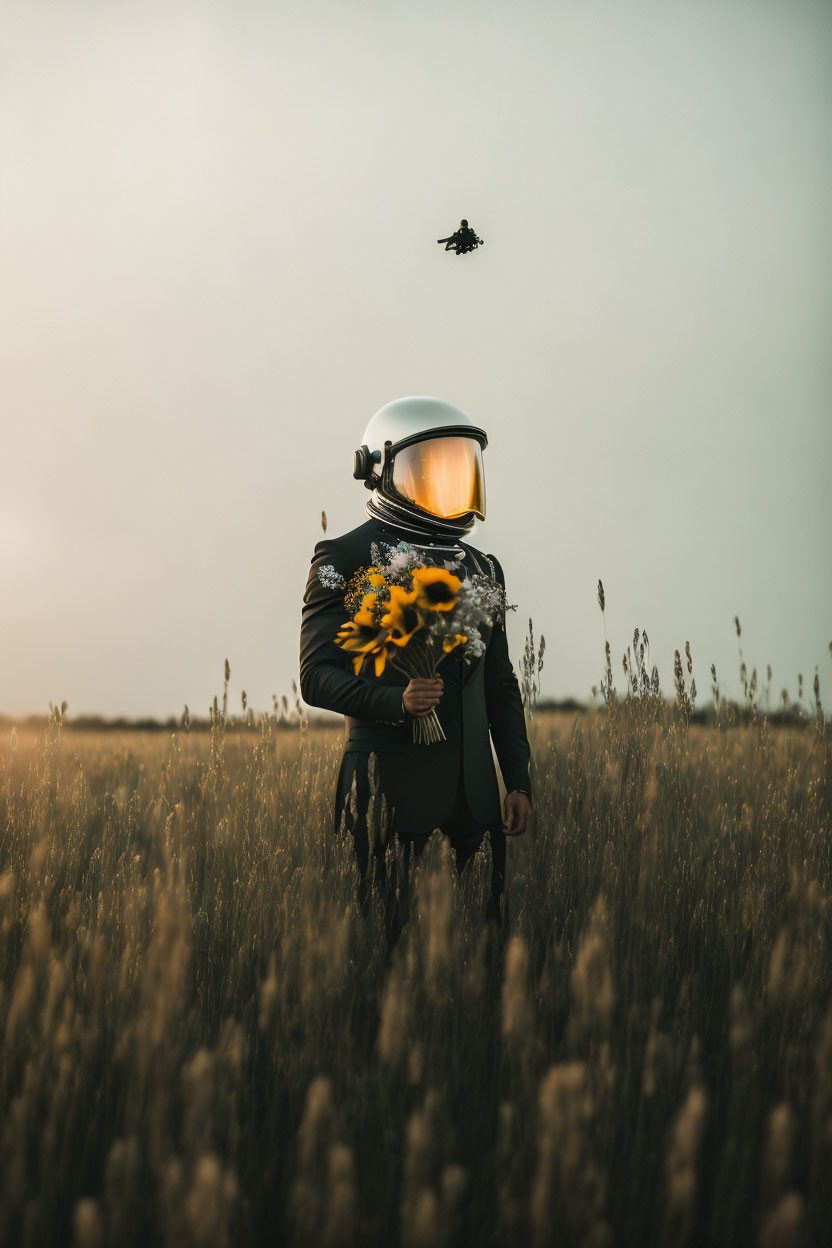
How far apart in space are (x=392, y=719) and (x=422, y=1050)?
2.83ft

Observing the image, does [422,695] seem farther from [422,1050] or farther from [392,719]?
[422,1050]

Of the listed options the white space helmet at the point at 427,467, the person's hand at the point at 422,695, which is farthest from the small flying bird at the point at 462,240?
the person's hand at the point at 422,695

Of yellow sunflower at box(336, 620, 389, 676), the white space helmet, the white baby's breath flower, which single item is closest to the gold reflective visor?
the white space helmet

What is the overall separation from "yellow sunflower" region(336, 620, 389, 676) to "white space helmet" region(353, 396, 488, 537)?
0.50 meters

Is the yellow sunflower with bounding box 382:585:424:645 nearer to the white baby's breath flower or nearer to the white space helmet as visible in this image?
the white baby's breath flower

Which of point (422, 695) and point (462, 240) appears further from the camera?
point (462, 240)

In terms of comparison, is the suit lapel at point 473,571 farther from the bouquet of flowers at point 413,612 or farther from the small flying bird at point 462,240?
the small flying bird at point 462,240

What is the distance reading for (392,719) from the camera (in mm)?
2180

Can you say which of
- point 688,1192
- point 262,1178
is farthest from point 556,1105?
point 262,1178

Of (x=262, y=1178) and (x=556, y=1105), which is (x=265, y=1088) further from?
(x=556, y=1105)

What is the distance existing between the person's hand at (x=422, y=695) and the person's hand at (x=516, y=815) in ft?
1.95

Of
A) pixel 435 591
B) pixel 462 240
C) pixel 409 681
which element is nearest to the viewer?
pixel 435 591

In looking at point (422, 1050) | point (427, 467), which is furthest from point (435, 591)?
point (422, 1050)

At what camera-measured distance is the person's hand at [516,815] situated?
2.50m
